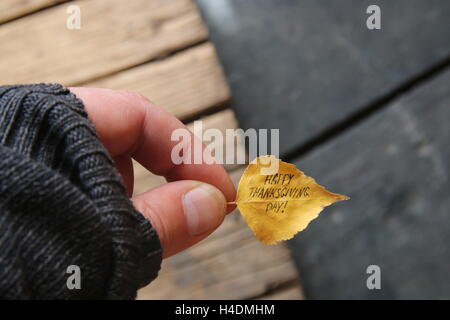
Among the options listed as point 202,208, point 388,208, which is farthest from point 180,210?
point 388,208

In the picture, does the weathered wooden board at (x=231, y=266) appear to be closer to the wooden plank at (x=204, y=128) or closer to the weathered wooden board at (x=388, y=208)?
the wooden plank at (x=204, y=128)

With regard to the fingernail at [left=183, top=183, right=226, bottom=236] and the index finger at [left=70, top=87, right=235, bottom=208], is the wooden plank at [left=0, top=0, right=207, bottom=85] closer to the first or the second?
the index finger at [left=70, top=87, right=235, bottom=208]

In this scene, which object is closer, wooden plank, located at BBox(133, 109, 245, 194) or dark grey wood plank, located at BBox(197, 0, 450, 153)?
wooden plank, located at BBox(133, 109, 245, 194)

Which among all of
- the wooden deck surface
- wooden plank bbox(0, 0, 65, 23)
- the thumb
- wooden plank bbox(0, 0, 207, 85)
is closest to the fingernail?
the thumb

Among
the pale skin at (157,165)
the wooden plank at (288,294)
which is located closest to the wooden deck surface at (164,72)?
the wooden plank at (288,294)

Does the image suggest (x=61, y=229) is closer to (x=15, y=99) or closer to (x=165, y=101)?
(x=15, y=99)

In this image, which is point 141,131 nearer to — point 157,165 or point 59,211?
point 157,165

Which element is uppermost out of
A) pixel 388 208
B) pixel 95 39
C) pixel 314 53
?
pixel 95 39
